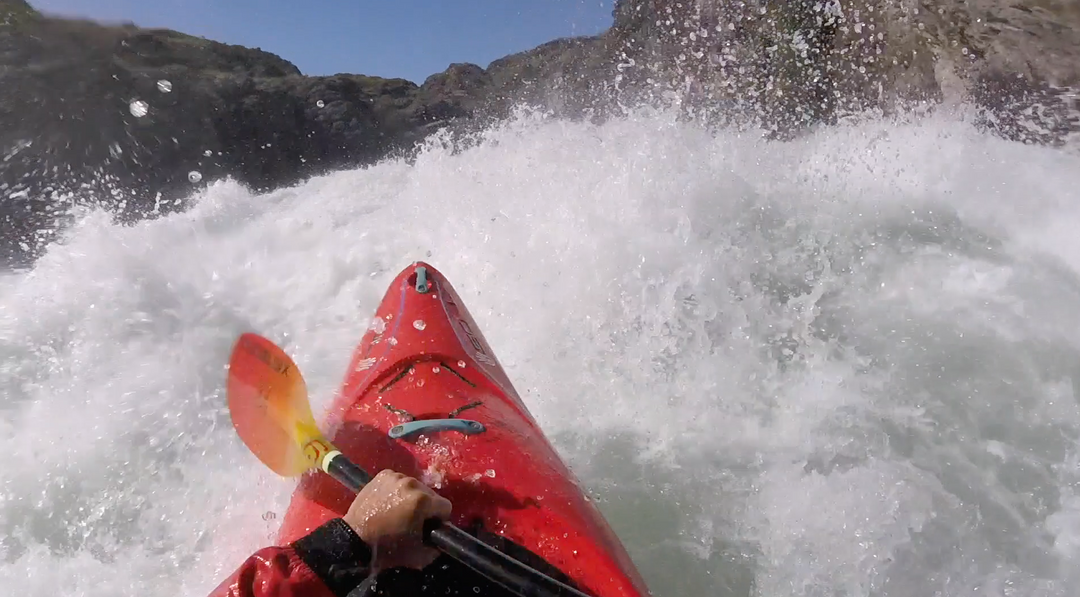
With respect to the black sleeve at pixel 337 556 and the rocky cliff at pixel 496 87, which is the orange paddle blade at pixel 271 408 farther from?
the rocky cliff at pixel 496 87

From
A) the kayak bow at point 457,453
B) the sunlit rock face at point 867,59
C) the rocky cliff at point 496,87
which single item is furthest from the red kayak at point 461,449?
the sunlit rock face at point 867,59

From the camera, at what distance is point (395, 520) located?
1080mm

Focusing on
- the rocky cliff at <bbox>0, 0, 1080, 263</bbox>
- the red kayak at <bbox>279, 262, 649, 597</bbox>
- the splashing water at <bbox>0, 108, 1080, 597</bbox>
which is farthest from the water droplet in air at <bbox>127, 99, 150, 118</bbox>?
the red kayak at <bbox>279, 262, 649, 597</bbox>

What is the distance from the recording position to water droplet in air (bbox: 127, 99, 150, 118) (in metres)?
14.6

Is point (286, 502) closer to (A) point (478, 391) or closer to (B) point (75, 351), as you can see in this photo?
(A) point (478, 391)

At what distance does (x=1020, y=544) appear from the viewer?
1.94 m

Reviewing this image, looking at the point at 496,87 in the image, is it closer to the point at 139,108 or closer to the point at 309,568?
the point at 139,108

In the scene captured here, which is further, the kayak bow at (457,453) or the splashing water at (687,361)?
the splashing water at (687,361)

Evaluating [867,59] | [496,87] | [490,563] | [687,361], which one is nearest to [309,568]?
[490,563]

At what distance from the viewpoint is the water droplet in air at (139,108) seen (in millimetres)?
14620

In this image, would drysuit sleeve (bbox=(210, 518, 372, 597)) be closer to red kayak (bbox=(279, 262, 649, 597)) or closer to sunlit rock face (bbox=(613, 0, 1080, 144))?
red kayak (bbox=(279, 262, 649, 597))

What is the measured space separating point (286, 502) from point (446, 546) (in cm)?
123

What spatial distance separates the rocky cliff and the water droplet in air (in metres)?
0.06

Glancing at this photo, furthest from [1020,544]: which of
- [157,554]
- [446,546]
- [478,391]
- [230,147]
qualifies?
[230,147]
